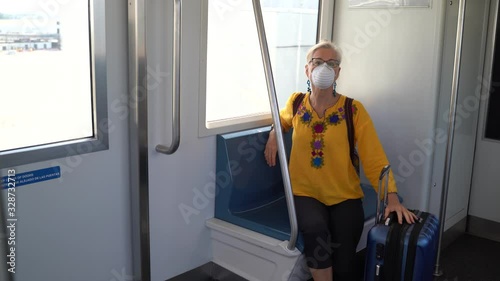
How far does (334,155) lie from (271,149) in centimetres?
37

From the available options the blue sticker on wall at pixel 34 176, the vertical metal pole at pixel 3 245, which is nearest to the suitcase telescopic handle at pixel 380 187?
the blue sticker on wall at pixel 34 176

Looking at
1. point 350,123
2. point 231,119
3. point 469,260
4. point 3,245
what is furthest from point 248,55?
point 469,260

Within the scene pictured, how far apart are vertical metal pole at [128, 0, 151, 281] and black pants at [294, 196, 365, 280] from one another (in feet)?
2.45

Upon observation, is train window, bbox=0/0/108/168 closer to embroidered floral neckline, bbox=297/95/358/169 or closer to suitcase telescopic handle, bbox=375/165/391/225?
embroidered floral neckline, bbox=297/95/358/169

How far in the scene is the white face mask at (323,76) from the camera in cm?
257

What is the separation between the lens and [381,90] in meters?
3.25

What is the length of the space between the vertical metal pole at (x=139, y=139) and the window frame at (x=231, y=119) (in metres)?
A: 0.38

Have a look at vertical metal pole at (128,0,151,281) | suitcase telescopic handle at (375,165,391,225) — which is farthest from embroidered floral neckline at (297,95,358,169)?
Answer: vertical metal pole at (128,0,151,281)

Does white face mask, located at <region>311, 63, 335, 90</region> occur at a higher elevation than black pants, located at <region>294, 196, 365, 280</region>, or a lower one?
higher

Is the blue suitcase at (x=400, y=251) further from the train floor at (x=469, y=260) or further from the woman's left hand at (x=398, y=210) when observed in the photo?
the train floor at (x=469, y=260)

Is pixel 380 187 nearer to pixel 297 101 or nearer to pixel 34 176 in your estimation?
pixel 297 101

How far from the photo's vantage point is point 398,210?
2457mm

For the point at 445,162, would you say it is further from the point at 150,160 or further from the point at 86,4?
the point at 86,4

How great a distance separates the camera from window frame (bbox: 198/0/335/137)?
8.57 feet
